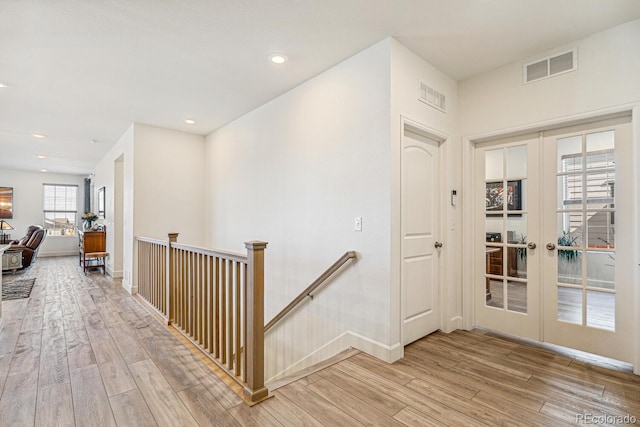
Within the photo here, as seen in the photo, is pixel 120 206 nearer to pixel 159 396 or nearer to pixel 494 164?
Result: pixel 159 396

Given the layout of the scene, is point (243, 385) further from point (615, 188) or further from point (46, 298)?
point (46, 298)

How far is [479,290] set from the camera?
3.32m

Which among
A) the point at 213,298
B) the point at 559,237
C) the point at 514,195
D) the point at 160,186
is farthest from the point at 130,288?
the point at 559,237

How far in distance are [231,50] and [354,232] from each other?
1.99m

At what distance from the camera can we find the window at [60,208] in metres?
9.74

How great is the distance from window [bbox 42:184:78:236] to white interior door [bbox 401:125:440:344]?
1114 cm

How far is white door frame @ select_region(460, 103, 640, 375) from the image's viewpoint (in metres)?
2.37

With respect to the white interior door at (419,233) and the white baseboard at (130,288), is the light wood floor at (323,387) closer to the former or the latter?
the white interior door at (419,233)

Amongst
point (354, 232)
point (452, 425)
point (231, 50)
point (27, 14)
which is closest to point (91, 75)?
point (27, 14)

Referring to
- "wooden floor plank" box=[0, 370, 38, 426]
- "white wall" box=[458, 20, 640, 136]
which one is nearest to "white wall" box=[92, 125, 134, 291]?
"wooden floor plank" box=[0, 370, 38, 426]

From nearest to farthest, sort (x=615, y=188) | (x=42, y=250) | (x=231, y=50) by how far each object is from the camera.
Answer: (x=615, y=188) < (x=231, y=50) < (x=42, y=250)

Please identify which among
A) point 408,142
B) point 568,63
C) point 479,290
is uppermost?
point 568,63

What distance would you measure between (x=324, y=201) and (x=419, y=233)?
0.97 m
